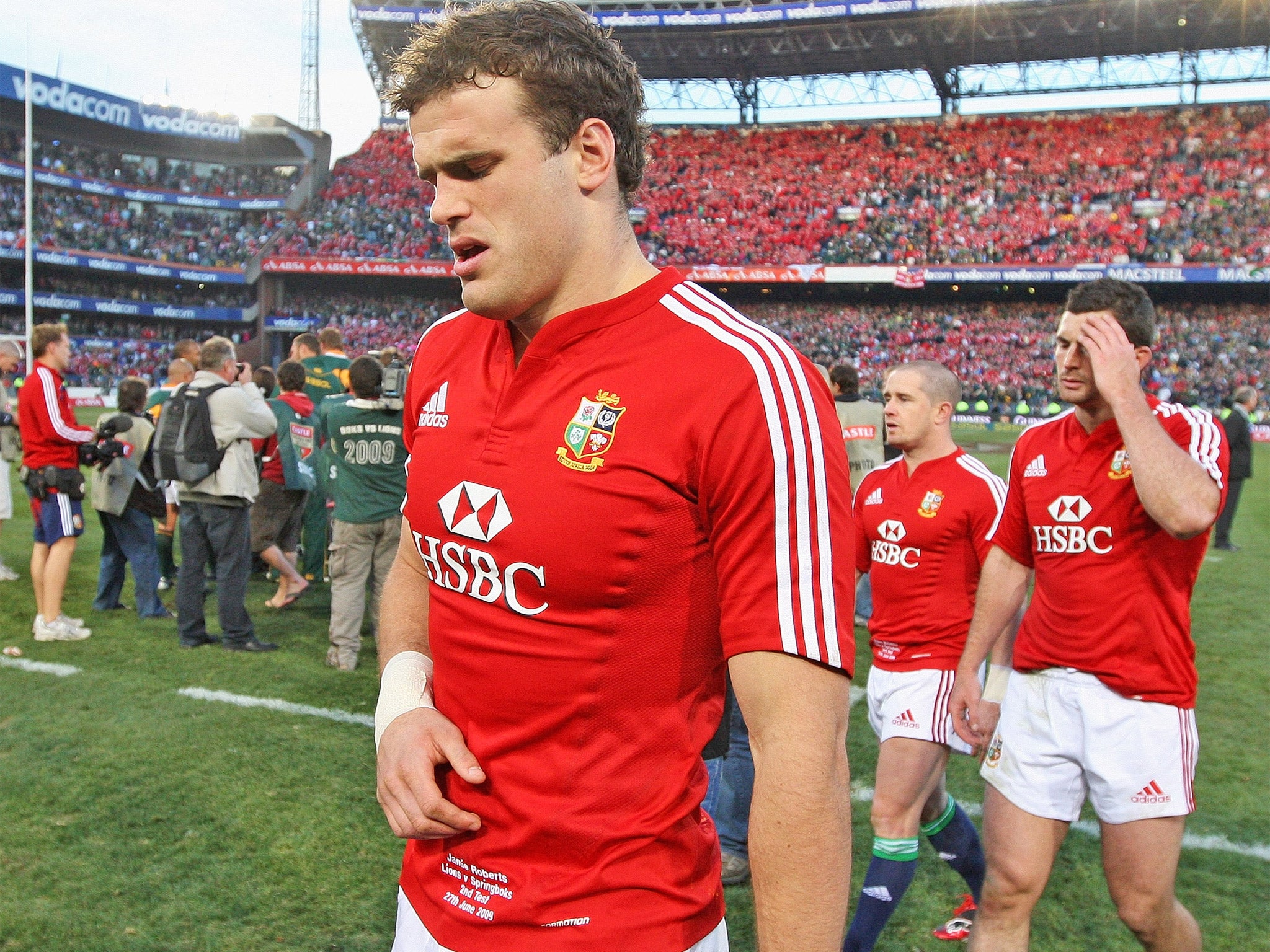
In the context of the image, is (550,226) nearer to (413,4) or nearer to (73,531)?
(73,531)

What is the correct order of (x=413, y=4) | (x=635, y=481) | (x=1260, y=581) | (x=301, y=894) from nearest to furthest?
(x=635, y=481) < (x=301, y=894) < (x=1260, y=581) < (x=413, y=4)

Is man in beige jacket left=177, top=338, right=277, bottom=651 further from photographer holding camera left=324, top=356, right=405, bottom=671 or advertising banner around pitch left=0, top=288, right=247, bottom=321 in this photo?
advertising banner around pitch left=0, top=288, right=247, bottom=321

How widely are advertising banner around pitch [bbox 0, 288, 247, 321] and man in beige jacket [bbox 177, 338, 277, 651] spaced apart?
38283 millimetres

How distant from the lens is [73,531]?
23.9ft

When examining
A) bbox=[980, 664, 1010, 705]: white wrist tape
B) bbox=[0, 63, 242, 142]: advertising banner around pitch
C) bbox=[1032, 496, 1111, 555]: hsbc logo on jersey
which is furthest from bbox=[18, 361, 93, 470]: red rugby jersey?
bbox=[0, 63, 242, 142]: advertising banner around pitch

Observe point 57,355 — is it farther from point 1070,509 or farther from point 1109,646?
point 1109,646

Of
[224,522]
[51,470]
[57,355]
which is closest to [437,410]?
[224,522]

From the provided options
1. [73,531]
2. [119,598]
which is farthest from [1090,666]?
[119,598]

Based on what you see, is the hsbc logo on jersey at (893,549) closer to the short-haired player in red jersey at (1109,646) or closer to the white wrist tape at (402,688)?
the short-haired player in red jersey at (1109,646)

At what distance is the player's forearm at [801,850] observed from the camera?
1.25 meters

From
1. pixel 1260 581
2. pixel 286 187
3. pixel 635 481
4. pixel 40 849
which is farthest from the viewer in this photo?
pixel 286 187

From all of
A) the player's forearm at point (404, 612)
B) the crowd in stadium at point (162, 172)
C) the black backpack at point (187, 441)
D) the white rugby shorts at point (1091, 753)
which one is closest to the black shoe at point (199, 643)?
the black backpack at point (187, 441)

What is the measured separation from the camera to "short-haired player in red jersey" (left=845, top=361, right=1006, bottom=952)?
11.8 feet

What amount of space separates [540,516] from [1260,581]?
11.6m
